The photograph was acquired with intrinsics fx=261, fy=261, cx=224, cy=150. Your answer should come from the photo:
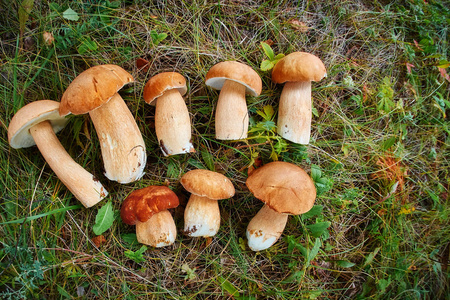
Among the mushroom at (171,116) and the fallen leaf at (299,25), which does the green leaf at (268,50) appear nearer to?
the fallen leaf at (299,25)

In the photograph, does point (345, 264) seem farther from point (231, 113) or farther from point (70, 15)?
point (70, 15)

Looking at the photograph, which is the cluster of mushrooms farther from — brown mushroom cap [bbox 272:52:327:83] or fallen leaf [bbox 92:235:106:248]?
fallen leaf [bbox 92:235:106:248]

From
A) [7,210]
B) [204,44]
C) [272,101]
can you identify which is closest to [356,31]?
[272,101]

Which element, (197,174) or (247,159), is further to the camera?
(247,159)

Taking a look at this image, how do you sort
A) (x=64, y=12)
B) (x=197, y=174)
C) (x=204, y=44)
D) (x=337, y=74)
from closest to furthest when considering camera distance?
1. (x=197, y=174)
2. (x=64, y=12)
3. (x=204, y=44)
4. (x=337, y=74)

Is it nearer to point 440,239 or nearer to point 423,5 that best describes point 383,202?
point 440,239

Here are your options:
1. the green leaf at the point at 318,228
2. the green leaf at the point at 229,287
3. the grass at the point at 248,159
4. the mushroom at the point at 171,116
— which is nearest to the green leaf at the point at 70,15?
the grass at the point at 248,159

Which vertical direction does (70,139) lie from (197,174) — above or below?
above
